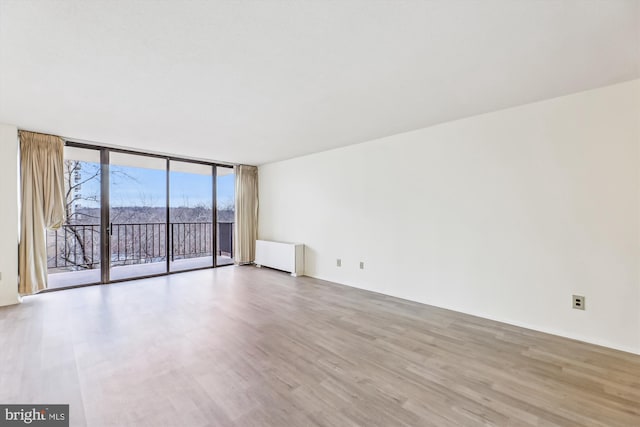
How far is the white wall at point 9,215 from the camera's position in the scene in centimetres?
350

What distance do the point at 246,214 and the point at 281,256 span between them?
143cm

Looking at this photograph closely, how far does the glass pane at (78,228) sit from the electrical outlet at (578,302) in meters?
6.49

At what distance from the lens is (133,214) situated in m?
5.37

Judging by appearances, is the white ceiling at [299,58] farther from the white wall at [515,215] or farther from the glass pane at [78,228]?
the glass pane at [78,228]

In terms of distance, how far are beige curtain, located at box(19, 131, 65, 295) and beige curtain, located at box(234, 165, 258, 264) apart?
2897 millimetres

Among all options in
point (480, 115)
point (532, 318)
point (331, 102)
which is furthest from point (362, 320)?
point (480, 115)

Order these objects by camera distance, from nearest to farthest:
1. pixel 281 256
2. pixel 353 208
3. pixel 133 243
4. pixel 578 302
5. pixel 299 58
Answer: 1. pixel 299 58
2. pixel 578 302
3. pixel 353 208
4. pixel 281 256
5. pixel 133 243

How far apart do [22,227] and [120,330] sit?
95.0 inches

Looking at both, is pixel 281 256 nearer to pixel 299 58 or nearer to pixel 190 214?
pixel 190 214

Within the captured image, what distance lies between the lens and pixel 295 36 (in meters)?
1.73

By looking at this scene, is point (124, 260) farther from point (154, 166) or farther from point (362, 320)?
point (362, 320)

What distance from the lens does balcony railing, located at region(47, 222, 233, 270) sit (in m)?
4.87

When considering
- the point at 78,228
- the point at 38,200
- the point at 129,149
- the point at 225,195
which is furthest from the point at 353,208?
the point at 78,228

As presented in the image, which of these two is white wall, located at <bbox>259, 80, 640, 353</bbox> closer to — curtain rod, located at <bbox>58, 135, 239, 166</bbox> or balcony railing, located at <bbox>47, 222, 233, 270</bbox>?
curtain rod, located at <bbox>58, 135, 239, 166</bbox>
